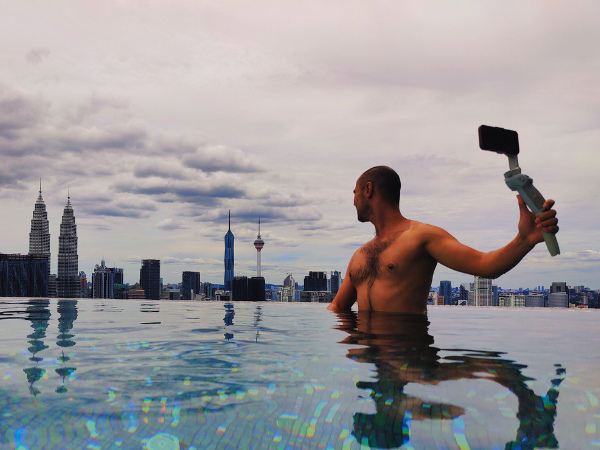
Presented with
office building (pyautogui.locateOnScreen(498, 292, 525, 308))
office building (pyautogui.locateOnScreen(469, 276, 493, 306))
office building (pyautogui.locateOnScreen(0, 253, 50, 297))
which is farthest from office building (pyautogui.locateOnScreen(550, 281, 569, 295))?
office building (pyautogui.locateOnScreen(0, 253, 50, 297))

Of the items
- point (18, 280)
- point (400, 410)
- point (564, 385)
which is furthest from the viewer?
point (18, 280)

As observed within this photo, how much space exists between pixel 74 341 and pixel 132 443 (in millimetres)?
2999

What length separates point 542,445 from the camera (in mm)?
1818

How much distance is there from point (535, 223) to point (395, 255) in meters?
2.19

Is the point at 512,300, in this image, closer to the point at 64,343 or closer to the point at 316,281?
the point at 316,281

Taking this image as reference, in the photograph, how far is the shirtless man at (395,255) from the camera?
5.73m

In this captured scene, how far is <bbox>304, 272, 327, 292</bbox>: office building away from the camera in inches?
5271

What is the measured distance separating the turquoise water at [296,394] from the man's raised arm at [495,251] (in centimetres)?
89

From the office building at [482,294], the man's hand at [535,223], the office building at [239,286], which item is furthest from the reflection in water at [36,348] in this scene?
the office building at [239,286]

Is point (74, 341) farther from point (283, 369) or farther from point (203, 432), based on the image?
point (203, 432)

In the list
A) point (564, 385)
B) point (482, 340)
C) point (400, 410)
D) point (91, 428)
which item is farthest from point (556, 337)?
point (91, 428)

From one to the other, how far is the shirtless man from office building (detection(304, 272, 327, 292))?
4978 inches

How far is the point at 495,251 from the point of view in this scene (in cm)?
503

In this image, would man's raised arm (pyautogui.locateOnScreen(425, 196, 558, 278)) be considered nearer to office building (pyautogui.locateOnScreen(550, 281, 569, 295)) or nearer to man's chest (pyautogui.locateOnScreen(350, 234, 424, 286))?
man's chest (pyautogui.locateOnScreen(350, 234, 424, 286))
